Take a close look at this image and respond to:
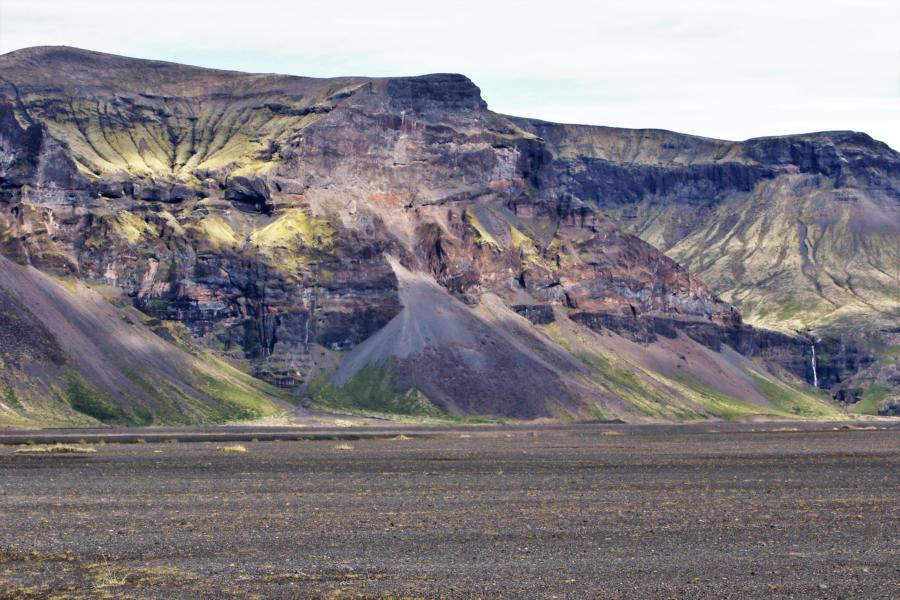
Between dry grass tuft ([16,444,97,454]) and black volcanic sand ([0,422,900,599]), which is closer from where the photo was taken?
black volcanic sand ([0,422,900,599])

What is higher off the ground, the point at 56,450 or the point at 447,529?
the point at 447,529

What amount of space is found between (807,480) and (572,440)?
233ft

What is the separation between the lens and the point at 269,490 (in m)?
81.6

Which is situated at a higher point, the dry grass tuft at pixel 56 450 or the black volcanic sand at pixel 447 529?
the black volcanic sand at pixel 447 529

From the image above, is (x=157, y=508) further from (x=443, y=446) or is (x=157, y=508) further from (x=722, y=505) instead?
(x=443, y=446)

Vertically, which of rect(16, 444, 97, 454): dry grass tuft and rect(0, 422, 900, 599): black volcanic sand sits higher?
rect(0, 422, 900, 599): black volcanic sand

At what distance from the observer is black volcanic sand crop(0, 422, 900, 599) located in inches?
1998

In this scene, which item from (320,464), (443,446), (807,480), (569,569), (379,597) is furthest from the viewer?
(443,446)

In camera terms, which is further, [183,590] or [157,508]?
[157,508]

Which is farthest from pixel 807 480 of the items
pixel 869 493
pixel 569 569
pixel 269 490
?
pixel 569 569

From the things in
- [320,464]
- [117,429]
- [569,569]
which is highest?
[569,569]

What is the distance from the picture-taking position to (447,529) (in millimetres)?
64000

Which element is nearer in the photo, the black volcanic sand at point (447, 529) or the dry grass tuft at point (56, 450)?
the black volcanic sand at point (447, 529)

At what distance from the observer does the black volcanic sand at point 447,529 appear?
5075cm
